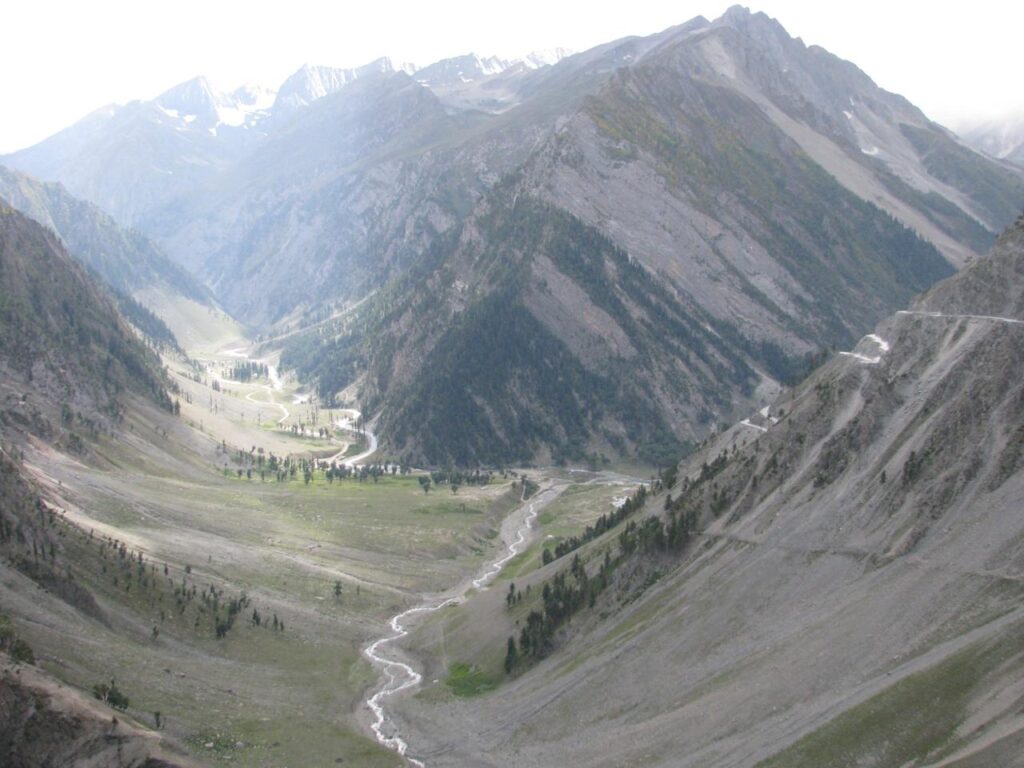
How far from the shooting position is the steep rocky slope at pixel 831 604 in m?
62.6

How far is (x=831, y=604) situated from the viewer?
78312 millimetres

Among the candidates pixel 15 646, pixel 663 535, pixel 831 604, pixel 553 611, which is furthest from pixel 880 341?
pixel 15 646

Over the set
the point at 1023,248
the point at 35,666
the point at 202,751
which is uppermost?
the point at 1023,248

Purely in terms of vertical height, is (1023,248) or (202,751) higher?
(1023,248)

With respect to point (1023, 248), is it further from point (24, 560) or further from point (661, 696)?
point (24, 560)

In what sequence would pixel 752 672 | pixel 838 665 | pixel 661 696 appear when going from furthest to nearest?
pixel 661 696
pixel 752 672
pixel 838 665

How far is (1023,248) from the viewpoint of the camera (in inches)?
4235

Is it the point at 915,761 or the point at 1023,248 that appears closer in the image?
the point at 915,761

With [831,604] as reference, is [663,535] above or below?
below

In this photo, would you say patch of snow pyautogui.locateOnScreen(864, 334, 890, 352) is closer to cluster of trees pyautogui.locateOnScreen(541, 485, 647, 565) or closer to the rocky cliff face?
cluster of trees pyautogui.locateOnScreen(541, 485, 647, 565)

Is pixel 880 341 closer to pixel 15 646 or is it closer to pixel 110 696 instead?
pixel 110 696

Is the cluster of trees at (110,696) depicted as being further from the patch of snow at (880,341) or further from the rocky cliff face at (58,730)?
the patch of snow at (880,341)

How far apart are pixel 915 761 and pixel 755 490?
49672 mm

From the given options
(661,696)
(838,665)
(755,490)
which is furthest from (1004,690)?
(755,490)
